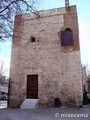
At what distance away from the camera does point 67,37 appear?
16344 mm

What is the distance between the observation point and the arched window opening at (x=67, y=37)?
16.2 meters

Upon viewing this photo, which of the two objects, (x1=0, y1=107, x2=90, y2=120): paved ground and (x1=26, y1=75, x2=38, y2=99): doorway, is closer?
(x1=0, y1=107, x2=90, y2=120): paved ground

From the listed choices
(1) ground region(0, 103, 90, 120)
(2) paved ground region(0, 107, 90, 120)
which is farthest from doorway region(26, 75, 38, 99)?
(2) paved ground region(0, 107, 90, 120)

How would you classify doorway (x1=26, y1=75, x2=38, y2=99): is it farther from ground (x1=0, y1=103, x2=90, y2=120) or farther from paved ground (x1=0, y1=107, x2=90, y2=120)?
paved ground (x1=0, y1=107, x2=90, y2=120)

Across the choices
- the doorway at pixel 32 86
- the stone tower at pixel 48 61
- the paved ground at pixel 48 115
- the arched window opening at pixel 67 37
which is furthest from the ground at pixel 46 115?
the arched window opening at pixel 67 37

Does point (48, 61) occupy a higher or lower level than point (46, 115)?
higher

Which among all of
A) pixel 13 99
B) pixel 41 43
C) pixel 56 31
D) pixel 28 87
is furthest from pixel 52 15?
pixel 13 99

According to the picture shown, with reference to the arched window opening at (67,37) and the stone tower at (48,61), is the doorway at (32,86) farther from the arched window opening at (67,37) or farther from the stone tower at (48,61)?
the arched window opening at (67,37)

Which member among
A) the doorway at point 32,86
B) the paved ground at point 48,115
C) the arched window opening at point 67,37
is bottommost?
the paved ground at point 48,115

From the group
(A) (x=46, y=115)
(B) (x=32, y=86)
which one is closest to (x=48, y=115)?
(A) (x=46, y=115)

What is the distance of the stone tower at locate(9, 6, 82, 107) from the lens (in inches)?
607

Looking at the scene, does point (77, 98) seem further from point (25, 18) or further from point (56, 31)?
point (25, 18)

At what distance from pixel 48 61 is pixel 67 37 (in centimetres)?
260

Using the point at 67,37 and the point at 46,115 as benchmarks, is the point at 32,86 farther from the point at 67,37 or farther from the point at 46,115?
the point at 46,115
